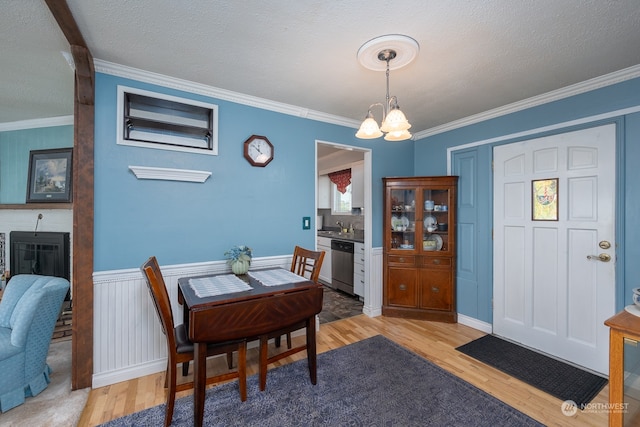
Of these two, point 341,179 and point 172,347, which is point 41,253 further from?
point 341,179

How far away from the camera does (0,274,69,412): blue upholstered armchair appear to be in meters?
1.61

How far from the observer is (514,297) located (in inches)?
103

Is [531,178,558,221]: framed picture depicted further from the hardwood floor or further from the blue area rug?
the blue area rug

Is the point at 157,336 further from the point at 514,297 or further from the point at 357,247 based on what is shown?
the point at 514,297

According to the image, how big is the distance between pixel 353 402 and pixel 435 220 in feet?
7.15

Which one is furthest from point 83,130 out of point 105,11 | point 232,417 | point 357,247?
point 357,247

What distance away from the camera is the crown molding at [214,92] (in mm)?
1924

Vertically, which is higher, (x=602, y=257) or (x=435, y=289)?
(x=602, y=257)

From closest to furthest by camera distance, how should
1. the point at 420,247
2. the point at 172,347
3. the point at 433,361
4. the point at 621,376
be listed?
1. the point at 621,376
2. the point at 172,347
3. the point at 433,361
4. the point at 420,247

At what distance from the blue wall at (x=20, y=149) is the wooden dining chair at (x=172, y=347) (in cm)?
251

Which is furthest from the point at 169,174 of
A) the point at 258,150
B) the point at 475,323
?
the point at 475,323

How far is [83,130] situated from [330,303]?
3056mm

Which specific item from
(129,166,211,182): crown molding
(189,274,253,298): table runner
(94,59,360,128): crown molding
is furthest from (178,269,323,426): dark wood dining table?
(94,59,360,128): crown molding

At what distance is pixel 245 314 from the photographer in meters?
1.58
